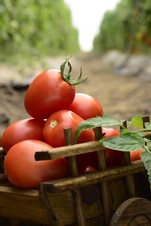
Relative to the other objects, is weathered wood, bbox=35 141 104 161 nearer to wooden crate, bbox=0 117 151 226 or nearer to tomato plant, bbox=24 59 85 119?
wooden crate, bbox=0 117 151 226

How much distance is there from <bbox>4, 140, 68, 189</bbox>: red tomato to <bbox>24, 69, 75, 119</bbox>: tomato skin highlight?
0.85 feet

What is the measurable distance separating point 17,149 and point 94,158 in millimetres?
338

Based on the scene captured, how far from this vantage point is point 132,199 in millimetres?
2084

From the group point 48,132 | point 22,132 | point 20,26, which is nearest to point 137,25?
point 20,26

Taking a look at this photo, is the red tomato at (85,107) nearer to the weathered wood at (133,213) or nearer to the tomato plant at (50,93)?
the tomato plant at (50,93)

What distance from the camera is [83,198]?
6.62ft

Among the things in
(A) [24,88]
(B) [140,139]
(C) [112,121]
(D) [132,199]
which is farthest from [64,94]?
(A) [24,88]

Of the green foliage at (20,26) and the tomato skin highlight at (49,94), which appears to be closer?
the tomato skin highlight at (49,94)

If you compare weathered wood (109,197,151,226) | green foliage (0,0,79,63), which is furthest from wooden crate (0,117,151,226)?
green foliage (0,0,79,63)

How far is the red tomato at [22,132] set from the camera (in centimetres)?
224

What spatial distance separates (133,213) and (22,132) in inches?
24.2

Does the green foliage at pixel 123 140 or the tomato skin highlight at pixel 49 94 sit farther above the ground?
the tomato skin highlight at pixel 49 94

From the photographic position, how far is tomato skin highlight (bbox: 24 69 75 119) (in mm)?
2242

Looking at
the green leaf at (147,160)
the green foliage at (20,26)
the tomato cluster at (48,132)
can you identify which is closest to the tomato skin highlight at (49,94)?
the tomato cluster at (48,132)
